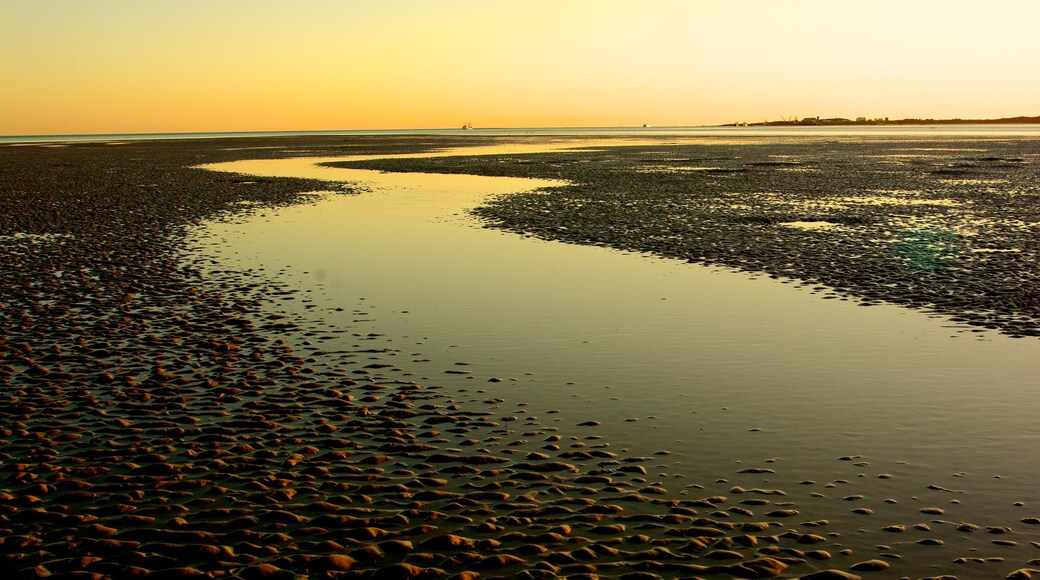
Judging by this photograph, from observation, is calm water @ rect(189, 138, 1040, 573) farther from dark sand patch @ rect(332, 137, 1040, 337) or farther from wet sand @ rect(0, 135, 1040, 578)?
dark sand patch @ rect(332, 137, 1040, 337)

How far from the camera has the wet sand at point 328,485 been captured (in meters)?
8.88

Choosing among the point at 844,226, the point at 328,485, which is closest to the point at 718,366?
the point at 328,485

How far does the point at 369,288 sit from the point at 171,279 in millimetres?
6122

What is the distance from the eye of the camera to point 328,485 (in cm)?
1091

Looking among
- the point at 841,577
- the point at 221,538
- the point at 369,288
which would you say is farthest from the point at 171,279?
the point at 841,577

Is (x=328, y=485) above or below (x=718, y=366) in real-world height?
below

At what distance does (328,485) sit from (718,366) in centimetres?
857

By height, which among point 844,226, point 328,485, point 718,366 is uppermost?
point 844,226

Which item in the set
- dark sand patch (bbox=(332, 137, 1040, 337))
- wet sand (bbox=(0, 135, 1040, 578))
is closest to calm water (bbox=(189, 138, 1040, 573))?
wet sand (bbox=(0, 135, 1040, 578))

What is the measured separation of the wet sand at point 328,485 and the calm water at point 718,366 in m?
0.40

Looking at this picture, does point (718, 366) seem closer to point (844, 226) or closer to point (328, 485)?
point (328, 485)

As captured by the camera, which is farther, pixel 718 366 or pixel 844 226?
pixel 844 226

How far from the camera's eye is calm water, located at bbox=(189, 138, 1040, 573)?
1118 cm

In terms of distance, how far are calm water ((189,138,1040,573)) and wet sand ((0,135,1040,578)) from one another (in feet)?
1.31
